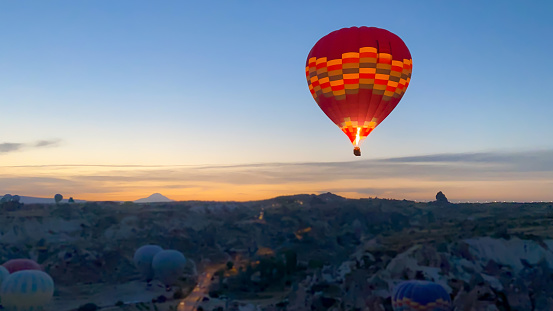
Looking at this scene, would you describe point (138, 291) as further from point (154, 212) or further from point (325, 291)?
point (154, 212)

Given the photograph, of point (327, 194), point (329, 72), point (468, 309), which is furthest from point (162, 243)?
point (327, 194)

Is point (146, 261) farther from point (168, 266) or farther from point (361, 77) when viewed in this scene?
point (361, 77)

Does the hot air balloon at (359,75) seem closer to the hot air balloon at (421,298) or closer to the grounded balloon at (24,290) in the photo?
the hot air balloon at (421,298)

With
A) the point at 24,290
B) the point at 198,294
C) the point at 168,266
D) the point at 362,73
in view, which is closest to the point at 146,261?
the point at 168,266

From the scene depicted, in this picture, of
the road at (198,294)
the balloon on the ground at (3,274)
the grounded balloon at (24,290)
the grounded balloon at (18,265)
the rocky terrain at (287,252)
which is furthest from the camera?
the road at (198,294)

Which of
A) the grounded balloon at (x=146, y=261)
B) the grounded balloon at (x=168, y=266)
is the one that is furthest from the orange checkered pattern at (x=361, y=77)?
the grounded balloon at (x=146, y=261)
